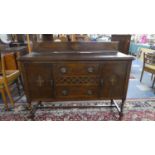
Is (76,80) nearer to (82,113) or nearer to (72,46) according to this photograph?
(72,46)

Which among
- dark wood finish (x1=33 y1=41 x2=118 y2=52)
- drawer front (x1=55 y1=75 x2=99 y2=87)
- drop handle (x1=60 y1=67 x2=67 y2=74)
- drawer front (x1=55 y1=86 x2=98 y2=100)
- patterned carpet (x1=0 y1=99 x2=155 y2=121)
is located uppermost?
dark wood finish (x1=33 y1=41 x2=118 y2=52)

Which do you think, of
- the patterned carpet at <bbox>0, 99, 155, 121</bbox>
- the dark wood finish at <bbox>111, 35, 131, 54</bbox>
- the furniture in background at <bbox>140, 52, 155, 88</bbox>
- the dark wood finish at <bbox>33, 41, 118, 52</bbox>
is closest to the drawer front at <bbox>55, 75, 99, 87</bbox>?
the dark wood finish at <bbox>33, 41, 118, 52</bbox>

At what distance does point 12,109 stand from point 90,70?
1.39 m

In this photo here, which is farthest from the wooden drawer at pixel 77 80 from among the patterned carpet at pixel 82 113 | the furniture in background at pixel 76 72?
the patterned carpet at pixel 82 113

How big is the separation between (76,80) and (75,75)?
7cm

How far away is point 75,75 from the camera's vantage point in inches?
58.8

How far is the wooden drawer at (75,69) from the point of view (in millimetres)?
1443

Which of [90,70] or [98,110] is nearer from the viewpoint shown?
[90,70]

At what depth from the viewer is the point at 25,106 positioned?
83.2 inches

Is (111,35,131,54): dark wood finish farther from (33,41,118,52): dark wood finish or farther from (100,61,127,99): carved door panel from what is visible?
(100,61,127,99): carved door panel

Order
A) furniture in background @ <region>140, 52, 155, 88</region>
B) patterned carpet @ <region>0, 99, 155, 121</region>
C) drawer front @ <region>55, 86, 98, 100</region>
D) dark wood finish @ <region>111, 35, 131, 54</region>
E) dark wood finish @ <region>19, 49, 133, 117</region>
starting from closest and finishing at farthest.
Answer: dark wood finish @ <region>19, 49, 133, 117</region> < drawer front @ <region>55, 86, 98, 100</region> < patterned carpet @ <region>0, 99, 155, 121</region> < furniture in background @ <region>140, 52, 155, 88</region> < dark wood finish @ <region>111, 35, 131, 54</region>

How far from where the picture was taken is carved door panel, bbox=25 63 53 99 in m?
1.44
